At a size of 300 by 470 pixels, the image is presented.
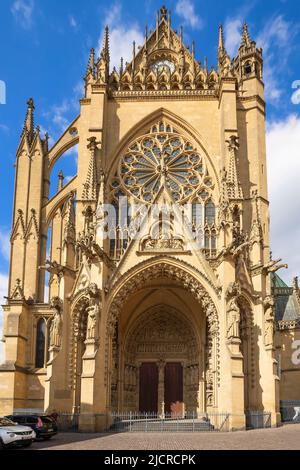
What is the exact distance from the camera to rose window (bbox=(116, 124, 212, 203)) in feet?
105

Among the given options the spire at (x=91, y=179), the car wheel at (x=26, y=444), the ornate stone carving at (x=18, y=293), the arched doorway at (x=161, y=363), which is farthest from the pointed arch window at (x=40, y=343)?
the car wheel at (x=26, y=444)

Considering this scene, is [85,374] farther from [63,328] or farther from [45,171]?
[45,171]

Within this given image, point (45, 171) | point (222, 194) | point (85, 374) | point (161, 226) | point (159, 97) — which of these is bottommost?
point (85, 374)

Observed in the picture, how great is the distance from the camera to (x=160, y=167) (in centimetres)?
3200

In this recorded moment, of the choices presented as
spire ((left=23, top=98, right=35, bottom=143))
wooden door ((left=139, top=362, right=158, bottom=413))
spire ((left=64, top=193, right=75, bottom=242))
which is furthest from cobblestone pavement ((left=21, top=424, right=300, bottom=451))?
spire ((left=23, top=98, right=35, bottom=143))

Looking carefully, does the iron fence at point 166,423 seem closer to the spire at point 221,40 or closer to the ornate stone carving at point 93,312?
the ornate stone carving at point 93,312

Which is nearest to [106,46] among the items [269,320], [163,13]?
[163,13]

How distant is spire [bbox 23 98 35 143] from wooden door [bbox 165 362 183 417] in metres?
15.6

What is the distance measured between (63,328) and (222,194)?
1030 cm

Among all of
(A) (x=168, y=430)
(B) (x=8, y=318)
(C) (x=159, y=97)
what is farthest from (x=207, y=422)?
(C) (x=159, y=97)

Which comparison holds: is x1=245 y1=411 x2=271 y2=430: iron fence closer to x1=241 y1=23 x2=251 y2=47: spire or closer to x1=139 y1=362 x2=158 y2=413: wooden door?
x1=139 y1=362 x2=158 y2=413: wooden door

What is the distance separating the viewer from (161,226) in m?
27.7
